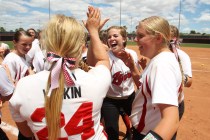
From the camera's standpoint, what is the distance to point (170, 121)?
154 cm

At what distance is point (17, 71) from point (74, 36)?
3.22 m

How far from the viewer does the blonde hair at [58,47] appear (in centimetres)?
159

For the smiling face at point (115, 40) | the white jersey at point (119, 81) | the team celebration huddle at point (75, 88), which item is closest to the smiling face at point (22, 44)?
the smiling face at point (115, 40)

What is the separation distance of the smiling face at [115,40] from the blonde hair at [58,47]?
269cm

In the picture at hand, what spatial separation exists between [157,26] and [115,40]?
228 centimetres

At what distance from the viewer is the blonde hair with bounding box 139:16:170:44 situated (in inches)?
81.4

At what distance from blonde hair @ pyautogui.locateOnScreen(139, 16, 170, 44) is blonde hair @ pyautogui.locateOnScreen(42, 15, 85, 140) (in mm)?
696

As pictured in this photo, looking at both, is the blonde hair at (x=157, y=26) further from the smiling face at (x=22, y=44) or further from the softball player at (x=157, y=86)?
the smiling face at (x=22, y=44)

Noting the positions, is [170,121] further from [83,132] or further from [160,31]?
[160,31]

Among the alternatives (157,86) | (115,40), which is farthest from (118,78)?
(157,86)

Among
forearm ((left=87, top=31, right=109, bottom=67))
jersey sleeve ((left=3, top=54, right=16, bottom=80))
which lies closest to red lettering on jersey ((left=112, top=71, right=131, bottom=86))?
jersey sleeve ((left=3, top=54, right=16, bottom=80))

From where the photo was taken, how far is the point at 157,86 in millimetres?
1726

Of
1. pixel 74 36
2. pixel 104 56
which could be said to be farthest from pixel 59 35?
pixel 104 56

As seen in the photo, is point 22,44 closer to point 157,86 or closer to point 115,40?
point 115,40
